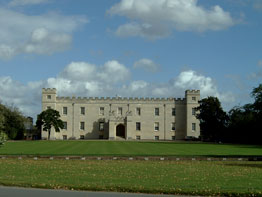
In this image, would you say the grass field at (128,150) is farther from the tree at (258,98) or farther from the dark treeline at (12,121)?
the dark treeline at (12,121)

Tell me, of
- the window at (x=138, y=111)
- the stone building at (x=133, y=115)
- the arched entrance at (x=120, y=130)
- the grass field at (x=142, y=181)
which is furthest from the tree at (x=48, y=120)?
the grass field at (x=142, y=181)

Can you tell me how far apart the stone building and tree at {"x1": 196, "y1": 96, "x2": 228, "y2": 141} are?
10791mm

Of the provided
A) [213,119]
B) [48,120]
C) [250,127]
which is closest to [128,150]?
[250,127]

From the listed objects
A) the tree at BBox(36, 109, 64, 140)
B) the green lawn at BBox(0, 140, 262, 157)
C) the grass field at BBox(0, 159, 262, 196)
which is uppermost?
the tree at BBox(36, 109, 64, 140)

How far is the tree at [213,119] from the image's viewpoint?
7394 centimetres

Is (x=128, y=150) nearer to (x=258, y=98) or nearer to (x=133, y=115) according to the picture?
(x=258, y=98)

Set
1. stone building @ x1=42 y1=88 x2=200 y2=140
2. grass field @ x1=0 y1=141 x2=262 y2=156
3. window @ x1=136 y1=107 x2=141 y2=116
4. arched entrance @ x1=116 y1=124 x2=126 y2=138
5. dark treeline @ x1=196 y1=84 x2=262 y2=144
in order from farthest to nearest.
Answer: window @ x1=136 y1=107 x2=141 y2=116 < arched entrance @ x1=116 y1=124 x2=126 y2=138 < stone building @ x1=42 y1=88 x2=200 y2=140 < dark treeline @ x1=196 y1=84 x2=262 y2=144 < grass field @ x1=0 y1=141 x2=262 y2=156

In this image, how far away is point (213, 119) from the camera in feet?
242

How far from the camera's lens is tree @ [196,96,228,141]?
73.9 metres

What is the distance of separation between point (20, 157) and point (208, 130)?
2020 inches

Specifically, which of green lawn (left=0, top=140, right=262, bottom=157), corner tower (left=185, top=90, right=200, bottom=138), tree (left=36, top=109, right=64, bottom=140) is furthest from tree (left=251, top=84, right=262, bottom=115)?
tree (left=36, top=109, right=64, bottom=140)

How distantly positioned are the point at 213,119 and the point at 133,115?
19.3m

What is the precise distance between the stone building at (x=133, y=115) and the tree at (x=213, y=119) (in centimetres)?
1079

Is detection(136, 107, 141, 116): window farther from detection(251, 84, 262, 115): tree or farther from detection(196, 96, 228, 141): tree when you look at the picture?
detection(251, 84, 262, 115): tree
